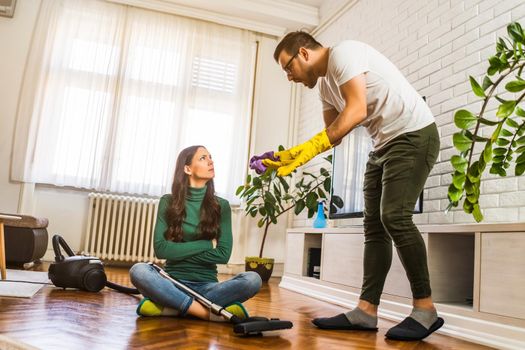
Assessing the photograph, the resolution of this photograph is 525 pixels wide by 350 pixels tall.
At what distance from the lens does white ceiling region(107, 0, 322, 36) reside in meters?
4.91

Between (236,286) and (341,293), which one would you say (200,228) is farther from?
(341,293)

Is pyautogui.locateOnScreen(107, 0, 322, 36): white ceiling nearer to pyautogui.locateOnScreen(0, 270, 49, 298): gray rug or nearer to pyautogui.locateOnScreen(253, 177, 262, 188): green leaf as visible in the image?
pyautogui.locateOnScreen(253, 177, 262, 188): green leaf

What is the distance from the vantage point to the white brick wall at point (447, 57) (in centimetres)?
247

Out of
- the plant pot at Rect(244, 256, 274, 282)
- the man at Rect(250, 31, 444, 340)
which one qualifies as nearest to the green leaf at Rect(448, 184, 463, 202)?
the man at Rect(250, 31, 444, 340)

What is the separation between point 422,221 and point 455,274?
28.0 inches

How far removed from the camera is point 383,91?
6.00ft

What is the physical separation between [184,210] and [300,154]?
62 cm

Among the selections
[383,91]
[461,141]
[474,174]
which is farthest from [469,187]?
[383,91]

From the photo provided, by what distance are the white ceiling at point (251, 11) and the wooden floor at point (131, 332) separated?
3486mm

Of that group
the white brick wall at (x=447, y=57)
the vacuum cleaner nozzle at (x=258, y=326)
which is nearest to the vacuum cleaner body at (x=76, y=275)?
the vacuum cleaner nozzle at (x=258, y=326)

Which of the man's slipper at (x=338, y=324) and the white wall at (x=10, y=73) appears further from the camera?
the white wall at (x=10, y=73)

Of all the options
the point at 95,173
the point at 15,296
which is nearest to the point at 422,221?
the point at 15,296

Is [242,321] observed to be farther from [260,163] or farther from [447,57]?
[447,57]

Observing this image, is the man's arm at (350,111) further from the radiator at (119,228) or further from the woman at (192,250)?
the radiator at (119,228)
